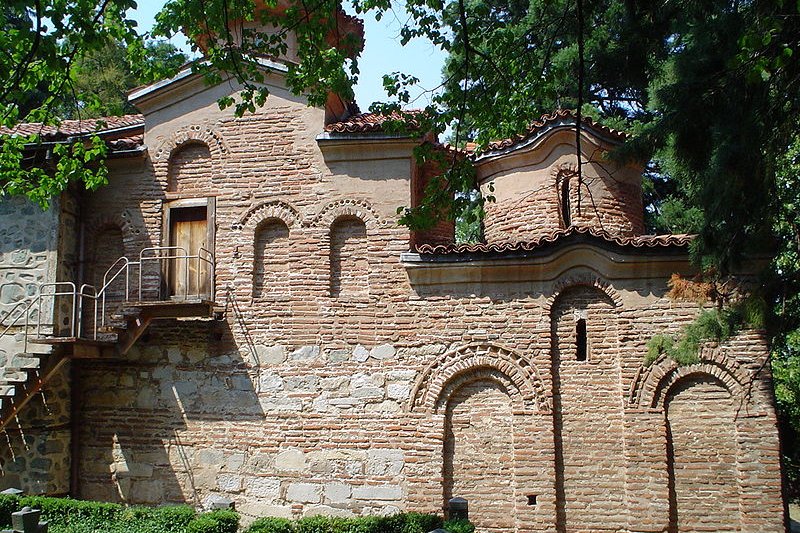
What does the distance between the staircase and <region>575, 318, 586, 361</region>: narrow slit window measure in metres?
5.23

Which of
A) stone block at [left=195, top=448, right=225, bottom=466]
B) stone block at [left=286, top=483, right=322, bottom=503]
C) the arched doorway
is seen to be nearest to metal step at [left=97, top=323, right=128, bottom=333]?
stone block at [left=195, top=448, right=225, bottom=466]

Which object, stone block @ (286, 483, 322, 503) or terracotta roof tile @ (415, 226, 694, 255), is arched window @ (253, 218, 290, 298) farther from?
stone block @ (286, 483, 322, 503)

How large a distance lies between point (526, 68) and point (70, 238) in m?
7.61

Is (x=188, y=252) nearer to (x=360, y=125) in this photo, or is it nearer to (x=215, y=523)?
(x=360, y=125)

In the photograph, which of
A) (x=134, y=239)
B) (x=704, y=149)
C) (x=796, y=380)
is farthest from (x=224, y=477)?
(x=796, y=380)

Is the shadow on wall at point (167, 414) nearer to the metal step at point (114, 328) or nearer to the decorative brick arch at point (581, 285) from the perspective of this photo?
the metal step at point (114, 328)

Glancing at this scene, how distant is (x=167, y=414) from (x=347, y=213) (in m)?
4.01

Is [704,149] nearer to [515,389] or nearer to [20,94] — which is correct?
[515,389]

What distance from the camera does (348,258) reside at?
38.3ft

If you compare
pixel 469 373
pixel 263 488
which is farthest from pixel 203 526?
pixel 469 373

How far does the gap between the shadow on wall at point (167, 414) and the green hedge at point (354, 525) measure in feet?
7.71

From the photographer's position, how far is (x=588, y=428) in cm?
1058

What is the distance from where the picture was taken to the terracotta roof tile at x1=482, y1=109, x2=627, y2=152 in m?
11.8

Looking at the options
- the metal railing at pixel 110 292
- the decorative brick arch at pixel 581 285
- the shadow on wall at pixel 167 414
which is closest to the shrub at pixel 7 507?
the shadow on wall at pixel 167 414
